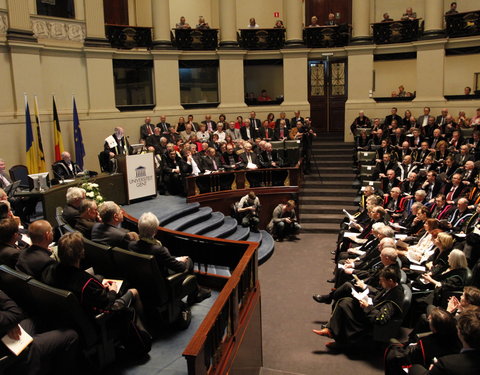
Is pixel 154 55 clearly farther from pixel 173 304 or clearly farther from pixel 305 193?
pixel 173 304

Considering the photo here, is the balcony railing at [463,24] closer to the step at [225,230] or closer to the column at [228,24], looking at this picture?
the column at [228,24]

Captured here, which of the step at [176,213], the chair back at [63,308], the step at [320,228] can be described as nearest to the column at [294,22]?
the step at [320,228]

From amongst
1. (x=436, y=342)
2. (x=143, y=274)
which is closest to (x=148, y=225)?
(x=143, y=274)

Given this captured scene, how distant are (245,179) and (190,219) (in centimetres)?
260

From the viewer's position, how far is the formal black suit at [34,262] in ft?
11.8

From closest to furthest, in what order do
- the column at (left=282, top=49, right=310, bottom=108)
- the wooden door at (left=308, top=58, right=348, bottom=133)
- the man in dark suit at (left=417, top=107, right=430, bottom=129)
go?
the man in dark suit at (left=417, top=107, right=430, bottom=129)
the column at (left=282, top=49, right=310, bottom=108)
the wooden door at (left=308, top=58, right=348, bottom=133)

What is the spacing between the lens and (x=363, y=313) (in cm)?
543

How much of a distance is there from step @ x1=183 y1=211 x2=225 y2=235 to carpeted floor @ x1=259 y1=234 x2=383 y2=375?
1.37 m

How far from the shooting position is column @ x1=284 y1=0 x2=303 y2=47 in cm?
1584

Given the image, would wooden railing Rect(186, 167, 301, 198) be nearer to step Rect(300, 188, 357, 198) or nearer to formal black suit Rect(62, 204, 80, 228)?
step Rect(300, 188, 357, 198)

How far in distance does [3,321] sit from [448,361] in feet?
9.81

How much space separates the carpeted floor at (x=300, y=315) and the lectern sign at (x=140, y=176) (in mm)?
3115

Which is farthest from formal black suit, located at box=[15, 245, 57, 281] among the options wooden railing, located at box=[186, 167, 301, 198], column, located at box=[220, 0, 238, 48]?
column, located at box=[220, 0, 238, 48]

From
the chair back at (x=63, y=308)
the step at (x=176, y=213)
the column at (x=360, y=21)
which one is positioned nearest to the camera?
the chair back at (x=63, y=308)
